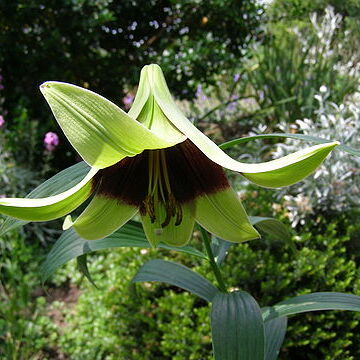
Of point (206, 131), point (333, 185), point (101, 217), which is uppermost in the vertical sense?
point (206, 131)

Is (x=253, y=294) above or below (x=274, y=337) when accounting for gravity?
above

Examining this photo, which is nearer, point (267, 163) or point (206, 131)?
point (267, 163)

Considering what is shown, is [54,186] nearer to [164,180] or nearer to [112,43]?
[164,180]

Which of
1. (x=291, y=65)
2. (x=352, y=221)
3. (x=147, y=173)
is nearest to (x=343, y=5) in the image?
(x=291, y=65)

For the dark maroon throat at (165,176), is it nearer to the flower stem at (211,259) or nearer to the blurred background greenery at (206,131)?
the flower stem at (211,259)

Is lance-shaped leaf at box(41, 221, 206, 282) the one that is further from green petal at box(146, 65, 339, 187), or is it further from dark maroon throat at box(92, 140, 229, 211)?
green petal at box(146, 65, 339, 187)

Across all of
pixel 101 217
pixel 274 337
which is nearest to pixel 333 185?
pixel 274 337

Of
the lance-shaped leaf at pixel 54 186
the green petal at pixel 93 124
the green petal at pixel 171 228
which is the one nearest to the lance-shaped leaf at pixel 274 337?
the green petal at pixel 171 228
